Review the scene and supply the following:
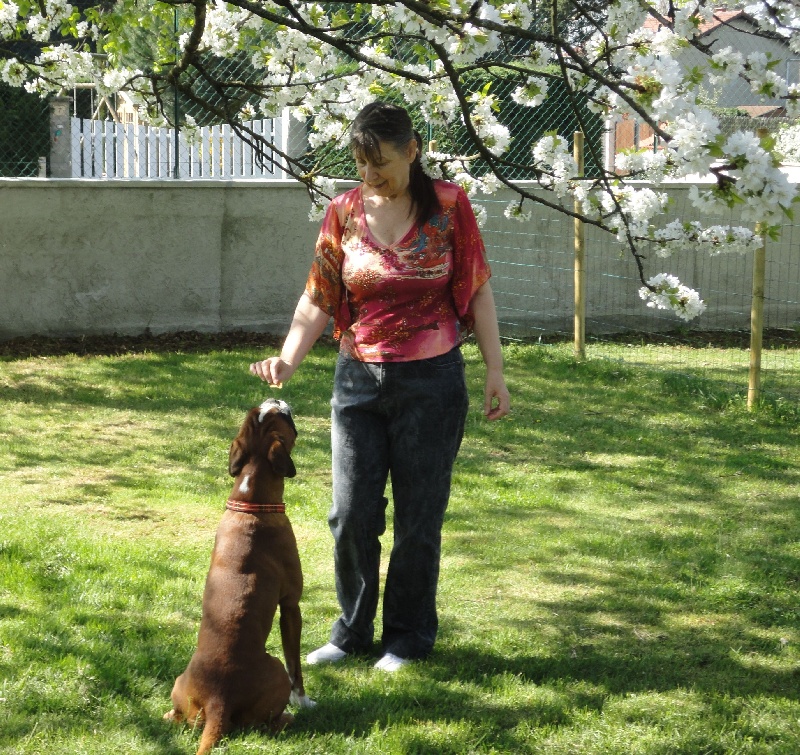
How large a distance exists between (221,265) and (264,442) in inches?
337

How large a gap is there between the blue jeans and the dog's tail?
926mm

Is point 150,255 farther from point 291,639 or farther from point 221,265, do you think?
point 291,639

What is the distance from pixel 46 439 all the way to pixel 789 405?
5.66 metres

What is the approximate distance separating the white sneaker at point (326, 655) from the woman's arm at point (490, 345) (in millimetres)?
1062

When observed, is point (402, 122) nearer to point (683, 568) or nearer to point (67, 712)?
point (67, 712)

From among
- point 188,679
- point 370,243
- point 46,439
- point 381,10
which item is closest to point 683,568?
point 370,243

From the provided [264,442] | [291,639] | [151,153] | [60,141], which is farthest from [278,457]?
[60,141]

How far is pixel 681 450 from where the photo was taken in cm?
802

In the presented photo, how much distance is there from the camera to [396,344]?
4.02 metres

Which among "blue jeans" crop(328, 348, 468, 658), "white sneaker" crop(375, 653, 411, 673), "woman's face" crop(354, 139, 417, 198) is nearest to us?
"woman's face" crop(354, 139, 417, 198)

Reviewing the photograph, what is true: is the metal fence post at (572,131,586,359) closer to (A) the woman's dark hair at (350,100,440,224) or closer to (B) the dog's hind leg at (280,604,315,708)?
(A) the woman's dark hair at (350,100,440,224)

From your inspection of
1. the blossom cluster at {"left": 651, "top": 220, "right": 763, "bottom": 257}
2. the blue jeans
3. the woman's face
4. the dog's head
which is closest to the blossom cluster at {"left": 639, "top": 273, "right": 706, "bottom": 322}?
the blossom cluster at {"left": 651, "top": 220, "right": 763, "bottom": 257}

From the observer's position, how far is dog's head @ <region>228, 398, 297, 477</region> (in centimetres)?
371

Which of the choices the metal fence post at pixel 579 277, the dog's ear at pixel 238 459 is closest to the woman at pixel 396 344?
the dog's ear at pixel 238 459
